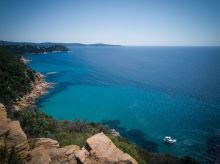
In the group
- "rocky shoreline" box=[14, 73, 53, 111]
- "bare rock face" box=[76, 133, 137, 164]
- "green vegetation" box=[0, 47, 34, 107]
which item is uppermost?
"bare rock face" box=[76, 133, 137, 164]

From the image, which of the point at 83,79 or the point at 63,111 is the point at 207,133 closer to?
the point at 63,111

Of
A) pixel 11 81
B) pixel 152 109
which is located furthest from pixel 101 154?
pixel 11 81

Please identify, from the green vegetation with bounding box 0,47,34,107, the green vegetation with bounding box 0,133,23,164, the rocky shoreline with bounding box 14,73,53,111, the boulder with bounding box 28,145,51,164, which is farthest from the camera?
the rocky shoreline with bounding box 14,73,53,111

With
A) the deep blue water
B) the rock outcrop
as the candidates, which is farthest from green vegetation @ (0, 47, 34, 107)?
the rock outcrop

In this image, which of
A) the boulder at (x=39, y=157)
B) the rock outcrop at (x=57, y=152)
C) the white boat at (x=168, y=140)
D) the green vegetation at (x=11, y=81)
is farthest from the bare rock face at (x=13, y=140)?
the green vegetation at (x=11, y=81)

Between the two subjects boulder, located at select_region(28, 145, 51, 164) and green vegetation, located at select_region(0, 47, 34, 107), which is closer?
boulder, located at select_region(28, 145, 51, 164)

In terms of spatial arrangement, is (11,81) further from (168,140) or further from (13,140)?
(13,140)

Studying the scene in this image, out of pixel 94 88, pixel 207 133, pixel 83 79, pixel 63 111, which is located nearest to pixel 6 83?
pixel 63 111

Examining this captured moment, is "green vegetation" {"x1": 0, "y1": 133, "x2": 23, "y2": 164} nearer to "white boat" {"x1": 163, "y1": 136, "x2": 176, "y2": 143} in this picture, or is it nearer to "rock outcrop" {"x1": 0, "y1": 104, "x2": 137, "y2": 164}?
"rock outcrop" {"x1": 0, "y1": 104, "x2": 137, "y2": 164}

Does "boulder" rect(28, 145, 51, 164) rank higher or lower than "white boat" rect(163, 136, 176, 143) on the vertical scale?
higher

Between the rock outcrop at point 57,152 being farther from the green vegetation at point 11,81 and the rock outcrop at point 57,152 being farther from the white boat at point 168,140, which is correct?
the green vegetation at point 11,81
